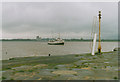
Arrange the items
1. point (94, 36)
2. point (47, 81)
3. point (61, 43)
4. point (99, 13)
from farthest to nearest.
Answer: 1. point (61, 43)
2. point (99, 13)
3. point (94, 36)
4. point (47, 81)

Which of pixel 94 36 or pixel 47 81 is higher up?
pixel 94 36

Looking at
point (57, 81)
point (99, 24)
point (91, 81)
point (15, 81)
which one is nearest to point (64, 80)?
point (57, 81)

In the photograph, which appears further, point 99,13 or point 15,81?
point 99,13

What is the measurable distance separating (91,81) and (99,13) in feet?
68.0

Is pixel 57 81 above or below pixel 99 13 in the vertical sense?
below

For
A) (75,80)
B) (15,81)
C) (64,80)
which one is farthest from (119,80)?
(15,81)

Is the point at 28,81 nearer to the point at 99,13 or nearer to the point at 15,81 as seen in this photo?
the point at 15,81

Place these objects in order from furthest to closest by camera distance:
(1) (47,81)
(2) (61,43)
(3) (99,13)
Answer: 1. (2) (61,43)
2. (3) (99,13)
3. (1) (47,81)

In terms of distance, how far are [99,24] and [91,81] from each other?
815 inches

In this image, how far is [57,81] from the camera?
8711 millimetres

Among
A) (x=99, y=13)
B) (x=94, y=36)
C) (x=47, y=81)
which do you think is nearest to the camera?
(x=47, y=81)

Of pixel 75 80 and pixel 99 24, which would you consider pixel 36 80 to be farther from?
pixel 99 24

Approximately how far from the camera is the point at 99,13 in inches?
1070

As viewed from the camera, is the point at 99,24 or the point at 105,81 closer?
the point at 105,81
